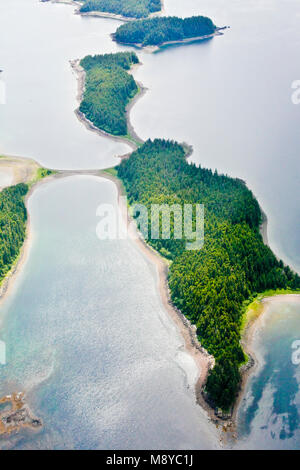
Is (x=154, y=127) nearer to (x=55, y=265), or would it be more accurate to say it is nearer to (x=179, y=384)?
(x=55, y=265)

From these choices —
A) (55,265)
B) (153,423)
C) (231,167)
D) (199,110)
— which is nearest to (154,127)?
(199,110)

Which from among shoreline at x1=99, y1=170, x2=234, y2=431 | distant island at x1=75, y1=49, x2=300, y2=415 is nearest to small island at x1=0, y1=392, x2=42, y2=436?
shoreline at x1=99, y1=170, x2=234, y2=431

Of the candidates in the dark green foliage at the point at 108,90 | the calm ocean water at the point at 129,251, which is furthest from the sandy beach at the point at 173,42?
the dark green foliage at the point at 108,90

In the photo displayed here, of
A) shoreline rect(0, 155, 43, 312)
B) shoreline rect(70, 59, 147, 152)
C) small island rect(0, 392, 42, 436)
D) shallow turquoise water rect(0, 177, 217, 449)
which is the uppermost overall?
shoreline rect(70, 59, 147, 152)

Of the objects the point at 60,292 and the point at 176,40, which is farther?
the point at 176,40

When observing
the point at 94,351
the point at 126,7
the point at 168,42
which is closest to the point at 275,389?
the point at 94,351

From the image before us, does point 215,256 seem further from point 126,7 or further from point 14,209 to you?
point 126,7

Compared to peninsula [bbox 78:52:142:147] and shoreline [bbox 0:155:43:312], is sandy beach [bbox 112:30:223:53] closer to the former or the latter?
peninsula [bbox 78:52:142:147]

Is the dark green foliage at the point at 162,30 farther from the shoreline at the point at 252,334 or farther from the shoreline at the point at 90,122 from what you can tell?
the shoreline at the point at 252,334
